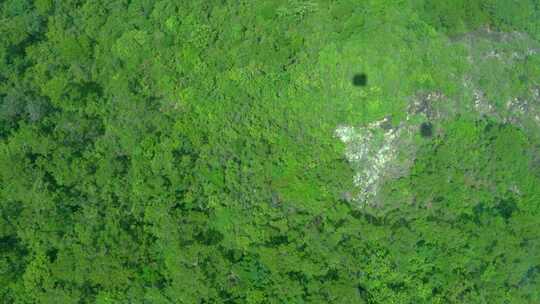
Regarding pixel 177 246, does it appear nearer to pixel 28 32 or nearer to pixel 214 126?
pixel 214 126

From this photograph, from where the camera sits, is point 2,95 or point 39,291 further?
point 2,95

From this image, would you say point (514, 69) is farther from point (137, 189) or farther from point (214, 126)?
point (137, 189)

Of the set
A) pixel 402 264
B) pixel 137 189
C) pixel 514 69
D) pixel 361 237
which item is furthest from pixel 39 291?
pixel 514 69

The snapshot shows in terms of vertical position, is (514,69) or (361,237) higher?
(514,69)

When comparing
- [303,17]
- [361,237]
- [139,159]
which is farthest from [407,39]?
[139,159]

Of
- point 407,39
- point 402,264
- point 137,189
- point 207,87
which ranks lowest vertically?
point 402,264

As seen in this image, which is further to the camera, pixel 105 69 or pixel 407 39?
pixel 105 69
